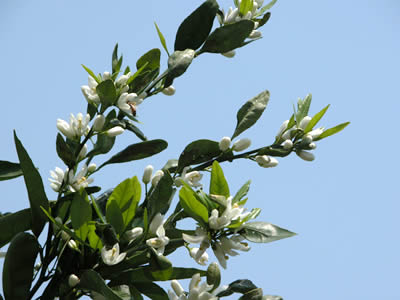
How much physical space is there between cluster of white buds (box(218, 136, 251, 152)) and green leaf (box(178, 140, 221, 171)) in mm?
26

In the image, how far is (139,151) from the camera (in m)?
1.32

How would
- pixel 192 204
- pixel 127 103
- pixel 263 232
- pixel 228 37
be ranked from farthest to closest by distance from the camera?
pixel 228 37 < pixel 127 103 < pixel 263 232 < pixel 192 204

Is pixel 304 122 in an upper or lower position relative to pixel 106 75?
lower

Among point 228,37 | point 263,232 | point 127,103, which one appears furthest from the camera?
point 228,37

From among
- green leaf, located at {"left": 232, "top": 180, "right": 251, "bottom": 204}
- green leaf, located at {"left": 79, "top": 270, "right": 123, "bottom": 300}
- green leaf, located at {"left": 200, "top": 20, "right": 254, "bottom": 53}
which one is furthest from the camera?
green leaf, located at {"left": 200, "top": 20, "right": 254, "bottom": 53}

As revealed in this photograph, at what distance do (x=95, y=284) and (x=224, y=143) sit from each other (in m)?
0.40

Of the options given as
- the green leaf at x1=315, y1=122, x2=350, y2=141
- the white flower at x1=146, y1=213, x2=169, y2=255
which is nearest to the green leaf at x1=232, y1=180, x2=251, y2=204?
the white flower at x1=146, y1=213, x2=169, y2=255

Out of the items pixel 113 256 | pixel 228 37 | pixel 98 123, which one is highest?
pixel 228 37

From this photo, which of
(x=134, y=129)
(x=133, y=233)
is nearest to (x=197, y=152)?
(x=134, y=129)

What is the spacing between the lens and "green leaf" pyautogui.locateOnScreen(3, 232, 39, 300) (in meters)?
1.10

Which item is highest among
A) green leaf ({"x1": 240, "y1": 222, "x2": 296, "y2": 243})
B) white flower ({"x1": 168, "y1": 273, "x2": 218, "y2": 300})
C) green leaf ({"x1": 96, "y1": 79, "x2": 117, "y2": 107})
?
green leaf ({"x1": 96, "y1": 79, "x2": 117, "y2": 107})

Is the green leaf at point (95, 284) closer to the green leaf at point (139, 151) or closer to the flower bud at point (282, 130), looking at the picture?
the green leaf at point (139, 151)

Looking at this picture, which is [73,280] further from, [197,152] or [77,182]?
[197,152]

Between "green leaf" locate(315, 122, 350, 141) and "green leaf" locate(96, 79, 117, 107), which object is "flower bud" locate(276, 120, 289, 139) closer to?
"green leaf" locate(315, 122, 350, 141)
